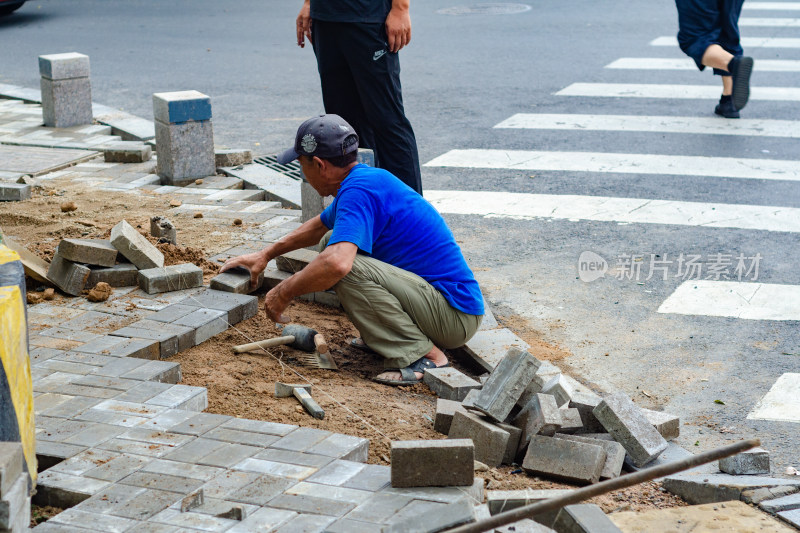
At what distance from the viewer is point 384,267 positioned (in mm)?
4523

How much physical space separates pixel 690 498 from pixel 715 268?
2.62 meters

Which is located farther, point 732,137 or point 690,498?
point 732,137

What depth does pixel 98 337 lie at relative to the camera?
14.9 ft

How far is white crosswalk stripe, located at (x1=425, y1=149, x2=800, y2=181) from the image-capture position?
7766 millimetres

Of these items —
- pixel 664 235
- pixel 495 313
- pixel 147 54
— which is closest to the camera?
pixel 495 313

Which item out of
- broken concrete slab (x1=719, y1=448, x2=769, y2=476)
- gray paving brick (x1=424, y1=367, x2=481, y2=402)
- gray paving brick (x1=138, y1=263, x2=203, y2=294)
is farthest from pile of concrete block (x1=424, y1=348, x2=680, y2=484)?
gray paving brick (x1=138, y1=263, x2=203, y2=294)

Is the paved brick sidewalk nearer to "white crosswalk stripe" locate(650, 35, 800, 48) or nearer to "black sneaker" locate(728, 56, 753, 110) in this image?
"black sneaker" locate(728, 56, 753, 110)

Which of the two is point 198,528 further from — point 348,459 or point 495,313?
point 495,313

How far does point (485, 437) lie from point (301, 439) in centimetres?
74

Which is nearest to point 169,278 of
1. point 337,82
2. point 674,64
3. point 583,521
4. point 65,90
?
point 337,82

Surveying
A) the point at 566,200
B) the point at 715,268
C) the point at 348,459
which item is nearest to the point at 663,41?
the point at 566,200

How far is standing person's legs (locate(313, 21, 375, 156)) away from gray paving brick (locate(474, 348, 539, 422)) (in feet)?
7.69

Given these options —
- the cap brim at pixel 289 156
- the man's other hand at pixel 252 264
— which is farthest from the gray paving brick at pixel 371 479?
the man's other hand at pixel 252 264

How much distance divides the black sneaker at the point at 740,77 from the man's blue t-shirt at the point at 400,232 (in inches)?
213
